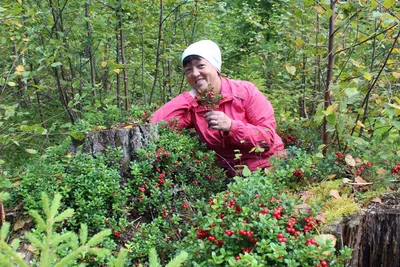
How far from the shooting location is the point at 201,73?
12.7 feet

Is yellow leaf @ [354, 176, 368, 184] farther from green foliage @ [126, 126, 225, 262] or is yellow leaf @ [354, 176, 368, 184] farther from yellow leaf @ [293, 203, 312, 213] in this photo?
green foliage @ [126, 126, 225, 262]

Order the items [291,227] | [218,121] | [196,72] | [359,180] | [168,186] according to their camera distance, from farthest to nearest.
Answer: [196,72], [218,121], [168,186], [359,180], [291,227]

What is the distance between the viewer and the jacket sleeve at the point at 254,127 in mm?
3588

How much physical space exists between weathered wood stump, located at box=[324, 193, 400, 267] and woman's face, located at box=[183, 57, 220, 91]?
6.59ft

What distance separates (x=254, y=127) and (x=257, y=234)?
5.67 feet

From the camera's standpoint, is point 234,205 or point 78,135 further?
point 78,135

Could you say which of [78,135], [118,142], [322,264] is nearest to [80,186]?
[78,135]

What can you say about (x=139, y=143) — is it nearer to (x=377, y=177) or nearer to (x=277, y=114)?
(x=377, y=177)

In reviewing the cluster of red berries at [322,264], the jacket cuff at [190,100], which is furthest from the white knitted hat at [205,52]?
the cluster of red berries at [322,264]

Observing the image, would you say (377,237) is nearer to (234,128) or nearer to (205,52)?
(234,128)

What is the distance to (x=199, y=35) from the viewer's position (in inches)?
295

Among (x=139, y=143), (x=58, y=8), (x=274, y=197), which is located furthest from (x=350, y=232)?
(x=58, y=8)

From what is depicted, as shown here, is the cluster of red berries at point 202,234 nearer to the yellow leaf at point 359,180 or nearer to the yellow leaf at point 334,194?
the yellow leaf at point 334,194

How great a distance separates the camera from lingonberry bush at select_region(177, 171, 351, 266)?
6.16 feet
